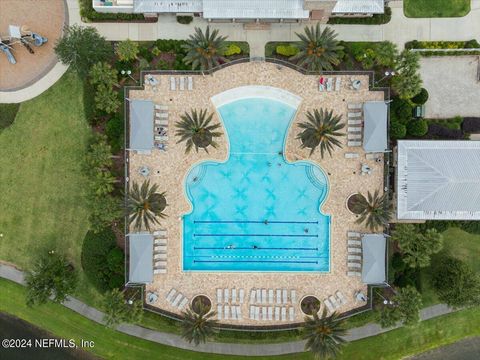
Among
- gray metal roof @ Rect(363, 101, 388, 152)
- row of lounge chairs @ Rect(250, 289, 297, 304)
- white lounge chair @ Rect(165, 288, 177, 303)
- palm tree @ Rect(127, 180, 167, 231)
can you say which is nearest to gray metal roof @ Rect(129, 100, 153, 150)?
palm tree @ Rect(127, 180, 167, 231)

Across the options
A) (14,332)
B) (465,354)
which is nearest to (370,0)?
(465,354)

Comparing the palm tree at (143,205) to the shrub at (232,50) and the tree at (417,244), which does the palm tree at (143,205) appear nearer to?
the shrub at (232,50)

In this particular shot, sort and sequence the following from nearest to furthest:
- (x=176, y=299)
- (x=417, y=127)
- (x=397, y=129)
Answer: (x=397, y=129) → (x=417, y=127) → (x=176, y=299)

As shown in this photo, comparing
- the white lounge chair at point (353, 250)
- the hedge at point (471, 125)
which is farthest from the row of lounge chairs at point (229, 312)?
the hedge at point (471, 125)

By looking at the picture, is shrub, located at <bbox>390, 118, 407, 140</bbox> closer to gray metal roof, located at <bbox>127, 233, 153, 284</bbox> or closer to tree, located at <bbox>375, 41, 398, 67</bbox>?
tree, located at <bbox>375, 41, 398, 67</bbox>

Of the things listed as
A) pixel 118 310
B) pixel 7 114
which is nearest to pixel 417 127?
pixel 118 310

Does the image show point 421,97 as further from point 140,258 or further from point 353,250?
point 140,258

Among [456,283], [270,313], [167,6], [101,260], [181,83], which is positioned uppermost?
[167,6]
